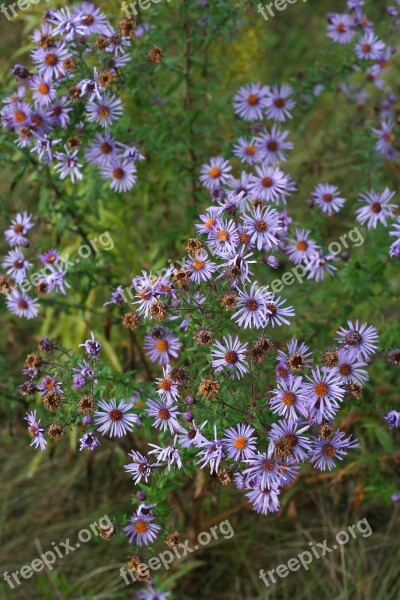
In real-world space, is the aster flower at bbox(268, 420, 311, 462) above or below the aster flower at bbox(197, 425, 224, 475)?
below

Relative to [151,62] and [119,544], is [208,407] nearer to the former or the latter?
[151,62]

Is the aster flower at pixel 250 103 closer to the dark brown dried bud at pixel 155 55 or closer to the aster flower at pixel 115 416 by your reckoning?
the dark brown dried bud at pixel 155 55

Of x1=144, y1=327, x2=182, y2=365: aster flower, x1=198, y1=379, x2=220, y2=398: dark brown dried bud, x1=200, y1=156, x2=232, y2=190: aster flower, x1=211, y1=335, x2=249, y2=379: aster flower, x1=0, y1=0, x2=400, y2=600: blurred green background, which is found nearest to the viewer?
x1=198, y1=379, x2=220, y2=398: dark brown dried bud

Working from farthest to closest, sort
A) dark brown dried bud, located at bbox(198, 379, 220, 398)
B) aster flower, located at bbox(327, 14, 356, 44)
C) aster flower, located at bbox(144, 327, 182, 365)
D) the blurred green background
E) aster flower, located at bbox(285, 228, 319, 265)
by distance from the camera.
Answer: aster flower, located at bbox(327, 14, 356, 44) → the blurred green background → aster flower, located at bbox(285, 228, 319, 265) → aster flower, located at bbox(144, 327, 182, 365) → dark brown dried bud, located at bbox(198, 379, 220, 398)

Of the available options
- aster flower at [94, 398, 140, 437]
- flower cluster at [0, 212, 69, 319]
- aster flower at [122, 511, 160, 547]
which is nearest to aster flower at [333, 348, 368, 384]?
aster flower at [94, 398, 140, 437]

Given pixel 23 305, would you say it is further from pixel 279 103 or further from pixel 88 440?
pixel 279 103

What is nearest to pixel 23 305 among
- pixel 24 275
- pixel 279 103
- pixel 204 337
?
pixel 24 275

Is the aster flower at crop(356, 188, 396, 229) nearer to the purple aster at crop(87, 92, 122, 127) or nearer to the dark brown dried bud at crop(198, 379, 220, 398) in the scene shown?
the purple aster at crop(87, 92, 122, 127)
